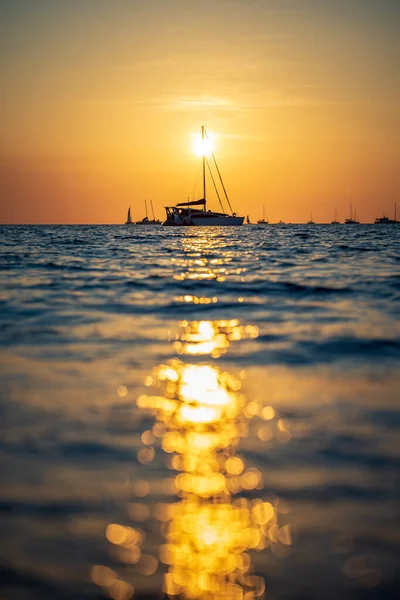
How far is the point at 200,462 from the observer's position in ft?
10.6

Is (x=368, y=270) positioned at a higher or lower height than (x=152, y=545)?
higher

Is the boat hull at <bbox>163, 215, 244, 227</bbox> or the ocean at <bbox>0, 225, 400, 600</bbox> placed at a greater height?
the boat hull at <bbox>163, 215, 244, 227</bbox>

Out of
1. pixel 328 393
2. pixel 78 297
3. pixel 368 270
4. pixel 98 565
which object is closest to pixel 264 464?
pixel 98 565

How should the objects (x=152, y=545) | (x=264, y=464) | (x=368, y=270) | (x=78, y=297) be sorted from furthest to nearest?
(x=368, y=270) < (x=78, y=297) < (x=264, y=464) < (x=152, y=545)

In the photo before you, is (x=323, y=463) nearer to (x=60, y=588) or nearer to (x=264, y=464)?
(x=264, y=464)

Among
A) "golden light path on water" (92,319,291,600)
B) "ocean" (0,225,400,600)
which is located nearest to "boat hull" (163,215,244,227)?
"ocean" (0,225,400,600)

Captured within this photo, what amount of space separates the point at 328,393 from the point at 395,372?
3.38ft

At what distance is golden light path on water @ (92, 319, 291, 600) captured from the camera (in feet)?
7.14

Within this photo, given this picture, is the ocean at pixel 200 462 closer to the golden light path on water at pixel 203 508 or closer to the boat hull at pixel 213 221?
the golden light path on water at pixel 203 508

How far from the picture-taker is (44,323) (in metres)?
8.13

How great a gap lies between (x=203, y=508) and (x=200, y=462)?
0.56 m

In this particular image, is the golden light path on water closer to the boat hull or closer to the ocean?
the ocean

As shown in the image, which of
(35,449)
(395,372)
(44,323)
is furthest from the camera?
(44,323)

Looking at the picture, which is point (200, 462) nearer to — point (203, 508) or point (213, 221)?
point (203, 508)
